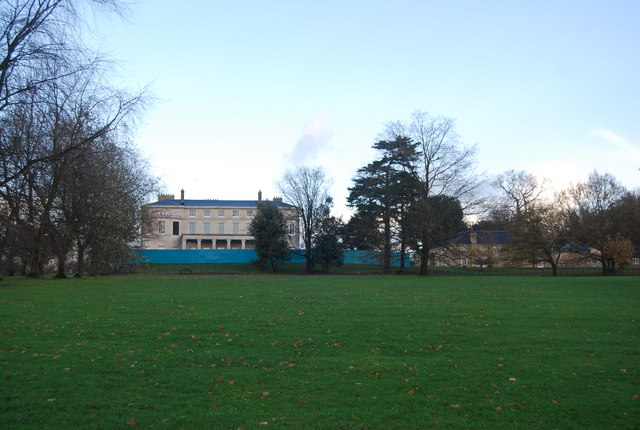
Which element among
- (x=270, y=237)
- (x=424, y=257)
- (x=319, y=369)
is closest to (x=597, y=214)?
(x=424, y=257)

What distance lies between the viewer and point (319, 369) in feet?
27.7

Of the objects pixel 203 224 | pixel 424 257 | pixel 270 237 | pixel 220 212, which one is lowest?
pixel 424 257

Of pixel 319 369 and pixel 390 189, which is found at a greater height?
pixel 390 189

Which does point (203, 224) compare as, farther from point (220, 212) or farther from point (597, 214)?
point (597, 214)

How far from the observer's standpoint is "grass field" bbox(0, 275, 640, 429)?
6.23 metres

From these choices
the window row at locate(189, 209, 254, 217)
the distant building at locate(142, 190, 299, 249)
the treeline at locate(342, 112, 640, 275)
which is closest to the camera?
the treeline at locate(342, 112, 640, 275)

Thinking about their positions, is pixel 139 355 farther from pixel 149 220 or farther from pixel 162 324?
pixel 149 220

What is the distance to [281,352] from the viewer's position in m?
9.68

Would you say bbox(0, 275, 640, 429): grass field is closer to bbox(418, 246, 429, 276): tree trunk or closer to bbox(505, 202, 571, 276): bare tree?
bbox(418, 246, 429, 276): tree trunk

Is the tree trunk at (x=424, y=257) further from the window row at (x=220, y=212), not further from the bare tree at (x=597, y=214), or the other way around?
the window row at (x=220, y=212)

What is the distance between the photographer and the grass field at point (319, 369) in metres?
6.23

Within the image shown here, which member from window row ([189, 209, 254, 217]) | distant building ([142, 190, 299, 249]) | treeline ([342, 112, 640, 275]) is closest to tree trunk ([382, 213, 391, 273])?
treeline ([342, 112, 640, 275])

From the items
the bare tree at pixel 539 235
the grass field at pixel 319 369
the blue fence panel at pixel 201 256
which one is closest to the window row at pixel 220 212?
the blue fence panel at pixel 201 256

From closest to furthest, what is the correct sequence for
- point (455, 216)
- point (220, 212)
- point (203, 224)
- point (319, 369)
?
point (319, 369), point (455, 216), point (203, 224), point (220, 212)
